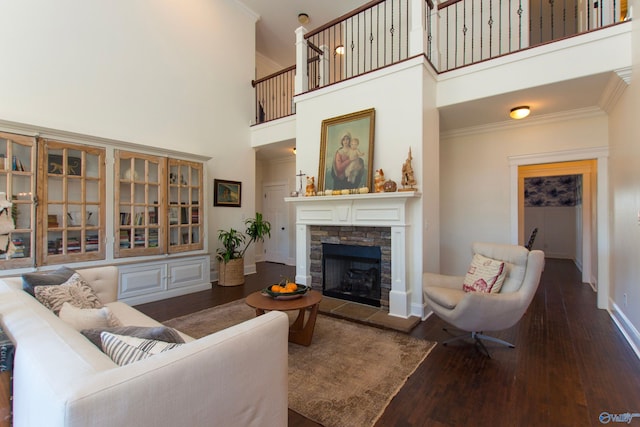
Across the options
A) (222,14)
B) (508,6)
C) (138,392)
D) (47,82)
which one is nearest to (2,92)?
(47,82)

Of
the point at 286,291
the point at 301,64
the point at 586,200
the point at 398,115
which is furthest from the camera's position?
the point at 586,200

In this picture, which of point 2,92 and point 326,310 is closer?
point 2,92

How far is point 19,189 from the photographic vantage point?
129 inches

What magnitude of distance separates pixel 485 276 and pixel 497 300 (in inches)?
17.2

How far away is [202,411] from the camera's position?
3.30 ft

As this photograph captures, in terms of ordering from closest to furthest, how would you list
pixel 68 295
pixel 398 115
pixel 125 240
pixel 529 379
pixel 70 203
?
pixel 68 295
pixel 529 379
pixel 70 203
pixel 398 115
pixel 125 240

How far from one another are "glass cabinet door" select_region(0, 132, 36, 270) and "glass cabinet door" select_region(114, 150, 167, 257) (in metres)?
0.81

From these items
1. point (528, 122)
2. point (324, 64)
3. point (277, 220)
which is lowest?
point (277, 220)

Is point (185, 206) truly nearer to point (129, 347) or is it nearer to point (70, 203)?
point (70, 203)

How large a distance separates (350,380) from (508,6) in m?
5.30

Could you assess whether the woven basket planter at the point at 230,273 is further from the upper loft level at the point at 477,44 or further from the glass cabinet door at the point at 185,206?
the upper loft level at the point at 477,44

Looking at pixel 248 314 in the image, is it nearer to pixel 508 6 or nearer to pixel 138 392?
pixel 138 392

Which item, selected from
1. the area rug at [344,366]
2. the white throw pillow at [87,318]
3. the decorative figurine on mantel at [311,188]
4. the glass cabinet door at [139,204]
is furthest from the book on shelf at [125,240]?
the white throw pillow at [87,318]

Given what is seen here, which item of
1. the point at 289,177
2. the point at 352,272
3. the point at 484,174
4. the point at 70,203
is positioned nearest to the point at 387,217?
the point at 352,272
